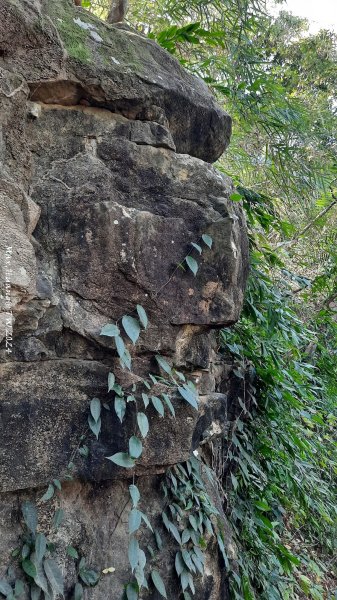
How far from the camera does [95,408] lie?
1.94 metres

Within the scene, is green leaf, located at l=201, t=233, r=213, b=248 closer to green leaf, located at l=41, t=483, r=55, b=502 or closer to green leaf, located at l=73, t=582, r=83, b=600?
green leaf, located at l=41, t=483, r=55, b=502

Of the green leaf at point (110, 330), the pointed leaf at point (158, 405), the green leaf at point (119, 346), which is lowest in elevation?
the pointed leaf at point (158, 405)

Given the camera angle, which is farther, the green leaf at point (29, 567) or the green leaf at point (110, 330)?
the green leaf at point (110, 330)

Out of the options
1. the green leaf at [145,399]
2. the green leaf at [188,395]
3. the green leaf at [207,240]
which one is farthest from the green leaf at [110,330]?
the green leaf at [207,240]

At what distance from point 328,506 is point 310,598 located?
608 mm

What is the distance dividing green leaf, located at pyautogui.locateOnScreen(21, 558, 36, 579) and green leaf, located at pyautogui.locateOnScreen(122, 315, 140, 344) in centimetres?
80

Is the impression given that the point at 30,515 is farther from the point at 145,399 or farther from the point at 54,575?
the point at 145,399

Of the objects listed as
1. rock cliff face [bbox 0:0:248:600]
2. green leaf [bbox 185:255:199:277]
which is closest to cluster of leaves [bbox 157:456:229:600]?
rock cliff face [bbox 0:0:248:600]

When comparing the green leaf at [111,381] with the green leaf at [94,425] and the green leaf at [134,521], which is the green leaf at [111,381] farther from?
the green leaf at [134,521]

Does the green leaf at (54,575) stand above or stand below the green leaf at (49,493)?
below

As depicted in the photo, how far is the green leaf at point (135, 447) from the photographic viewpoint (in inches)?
76.2

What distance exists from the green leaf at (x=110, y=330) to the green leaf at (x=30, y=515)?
0.62m

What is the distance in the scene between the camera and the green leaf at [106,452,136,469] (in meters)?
1.91

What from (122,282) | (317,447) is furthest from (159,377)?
(317,447)
